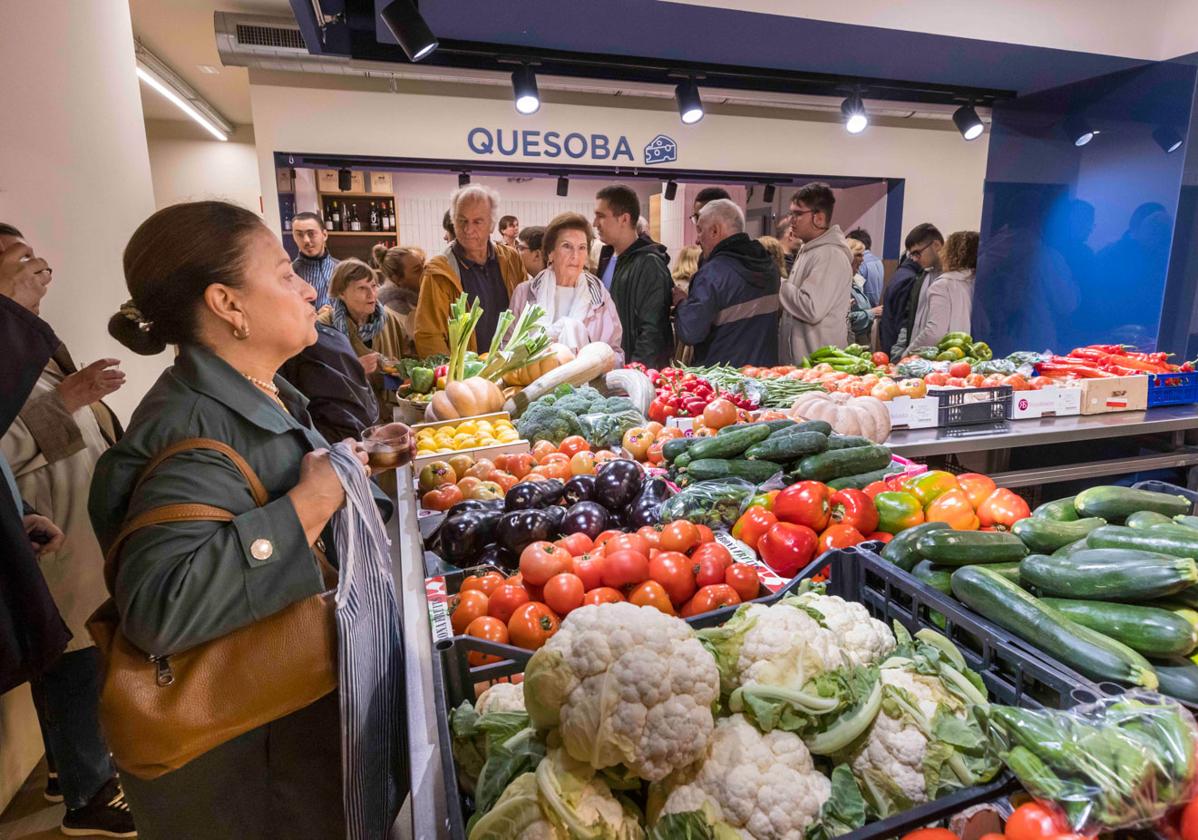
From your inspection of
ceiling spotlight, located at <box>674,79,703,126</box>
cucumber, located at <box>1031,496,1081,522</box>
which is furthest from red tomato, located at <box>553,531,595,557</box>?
ceiling spotlight, located at <box>674,79,703,126</box>

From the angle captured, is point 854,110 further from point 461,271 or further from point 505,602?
point 505,602

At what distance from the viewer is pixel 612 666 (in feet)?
3.07

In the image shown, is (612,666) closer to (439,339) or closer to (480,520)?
(480,520)

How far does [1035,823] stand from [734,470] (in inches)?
62.3

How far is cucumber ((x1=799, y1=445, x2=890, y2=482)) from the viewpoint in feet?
7.67

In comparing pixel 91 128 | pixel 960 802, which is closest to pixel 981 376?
pixel 960 802

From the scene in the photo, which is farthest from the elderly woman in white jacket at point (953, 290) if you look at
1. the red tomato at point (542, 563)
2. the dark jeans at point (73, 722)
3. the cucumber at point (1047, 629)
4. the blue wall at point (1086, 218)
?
the dark jeans at point (73, 722)

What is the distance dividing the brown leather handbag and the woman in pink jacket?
3321 millimetres

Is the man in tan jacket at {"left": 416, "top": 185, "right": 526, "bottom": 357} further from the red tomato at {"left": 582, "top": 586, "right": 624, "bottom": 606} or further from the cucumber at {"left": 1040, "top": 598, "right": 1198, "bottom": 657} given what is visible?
the cucumber at {"left": 1040, "top": 598, "right": 1198, "bottom": 657}

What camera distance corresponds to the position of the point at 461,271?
5.09m

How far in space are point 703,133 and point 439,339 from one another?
16.9ft

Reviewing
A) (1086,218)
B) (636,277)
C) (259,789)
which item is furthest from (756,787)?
(1086,218)

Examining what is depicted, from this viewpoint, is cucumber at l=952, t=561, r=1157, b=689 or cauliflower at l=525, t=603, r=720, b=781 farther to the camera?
cucumber at l=952, t=561, r=1157, b=689

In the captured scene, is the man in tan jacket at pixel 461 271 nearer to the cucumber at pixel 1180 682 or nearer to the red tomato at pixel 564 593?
the red tomato at pixel 564 593
